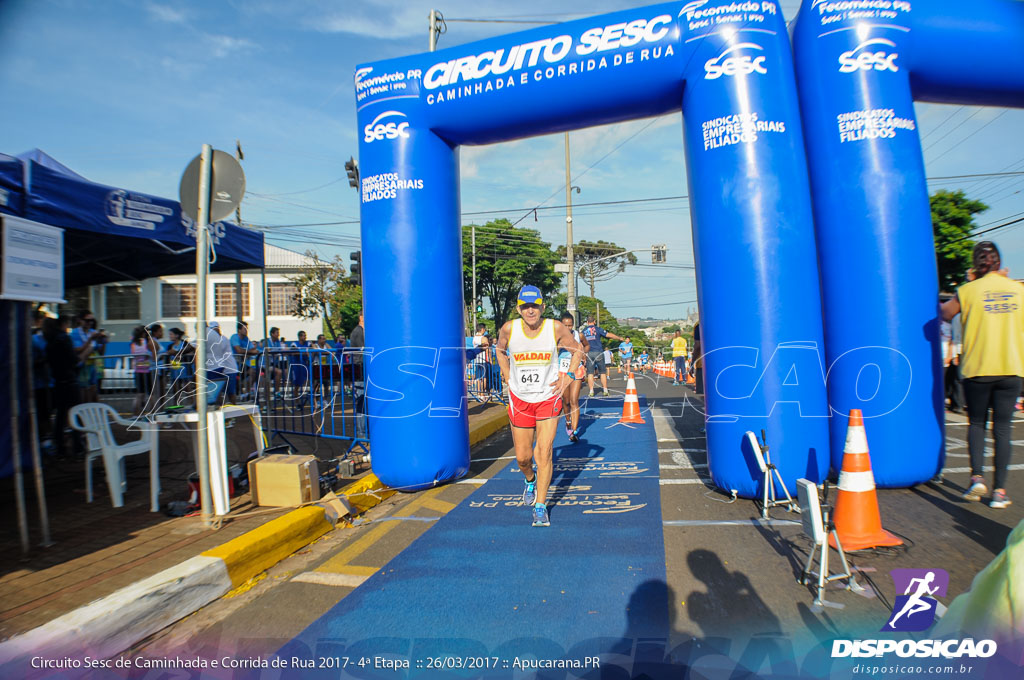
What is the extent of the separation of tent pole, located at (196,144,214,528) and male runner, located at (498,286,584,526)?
7.54 feet

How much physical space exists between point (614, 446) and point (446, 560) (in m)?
4.03

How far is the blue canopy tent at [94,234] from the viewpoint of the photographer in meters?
4.71

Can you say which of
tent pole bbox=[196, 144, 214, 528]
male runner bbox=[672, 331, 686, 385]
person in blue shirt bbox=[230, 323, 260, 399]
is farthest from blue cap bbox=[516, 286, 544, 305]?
male runner bbox=[672, 331, 686, 385]

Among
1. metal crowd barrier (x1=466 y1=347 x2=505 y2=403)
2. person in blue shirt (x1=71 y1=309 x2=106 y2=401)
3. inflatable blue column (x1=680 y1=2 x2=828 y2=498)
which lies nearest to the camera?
inflatable blue column (x1=680 y1=2 x2=828 y2=498)

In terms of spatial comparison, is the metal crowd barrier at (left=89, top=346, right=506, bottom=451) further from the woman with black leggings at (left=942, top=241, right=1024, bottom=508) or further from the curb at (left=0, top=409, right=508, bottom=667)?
the woman with black leggings at (left=942, top=241, right=1024, bottom=508)

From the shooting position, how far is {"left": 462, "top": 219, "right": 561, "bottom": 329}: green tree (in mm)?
48531

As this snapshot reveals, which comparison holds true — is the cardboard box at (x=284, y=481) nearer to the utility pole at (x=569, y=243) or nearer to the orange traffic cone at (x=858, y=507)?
the orange traffic cone at (x=858, y=507)

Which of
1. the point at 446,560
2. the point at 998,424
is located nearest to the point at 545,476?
the point at 446,560

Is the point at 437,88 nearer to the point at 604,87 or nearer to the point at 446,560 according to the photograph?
the point at 604,87

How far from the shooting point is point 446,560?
3.91 m

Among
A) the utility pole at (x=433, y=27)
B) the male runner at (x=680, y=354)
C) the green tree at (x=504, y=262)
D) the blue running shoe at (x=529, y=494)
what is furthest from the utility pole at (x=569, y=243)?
the green tree at (x=504, y=262)

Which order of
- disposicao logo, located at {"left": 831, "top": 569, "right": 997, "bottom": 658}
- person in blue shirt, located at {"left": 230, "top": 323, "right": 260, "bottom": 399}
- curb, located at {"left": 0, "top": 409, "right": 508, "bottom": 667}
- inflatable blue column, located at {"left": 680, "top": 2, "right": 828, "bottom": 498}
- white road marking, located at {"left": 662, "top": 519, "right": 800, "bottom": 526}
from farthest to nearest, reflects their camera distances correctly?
person in blue shirt, located at {"left": 230, "top": 323, "right": 260, "bottom": 399} → inflatable blue column, located at {"left": 680, "top": 2, "right": 828, "bottom": 498} → white road marking, located at {"left": 662, "top": 519, "right": 800, "bottom": 526} → curb, located at {"left": 0, "top": 409, "right": 508, "bottom": 667} → disposicao logo, located at {"left": 831, "top": 569, "right": 997, "bottom": 658}

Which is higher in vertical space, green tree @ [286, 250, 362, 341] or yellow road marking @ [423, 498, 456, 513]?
green tree @ [286, 250, 362, 341]

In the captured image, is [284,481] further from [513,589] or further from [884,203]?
[884,203]
